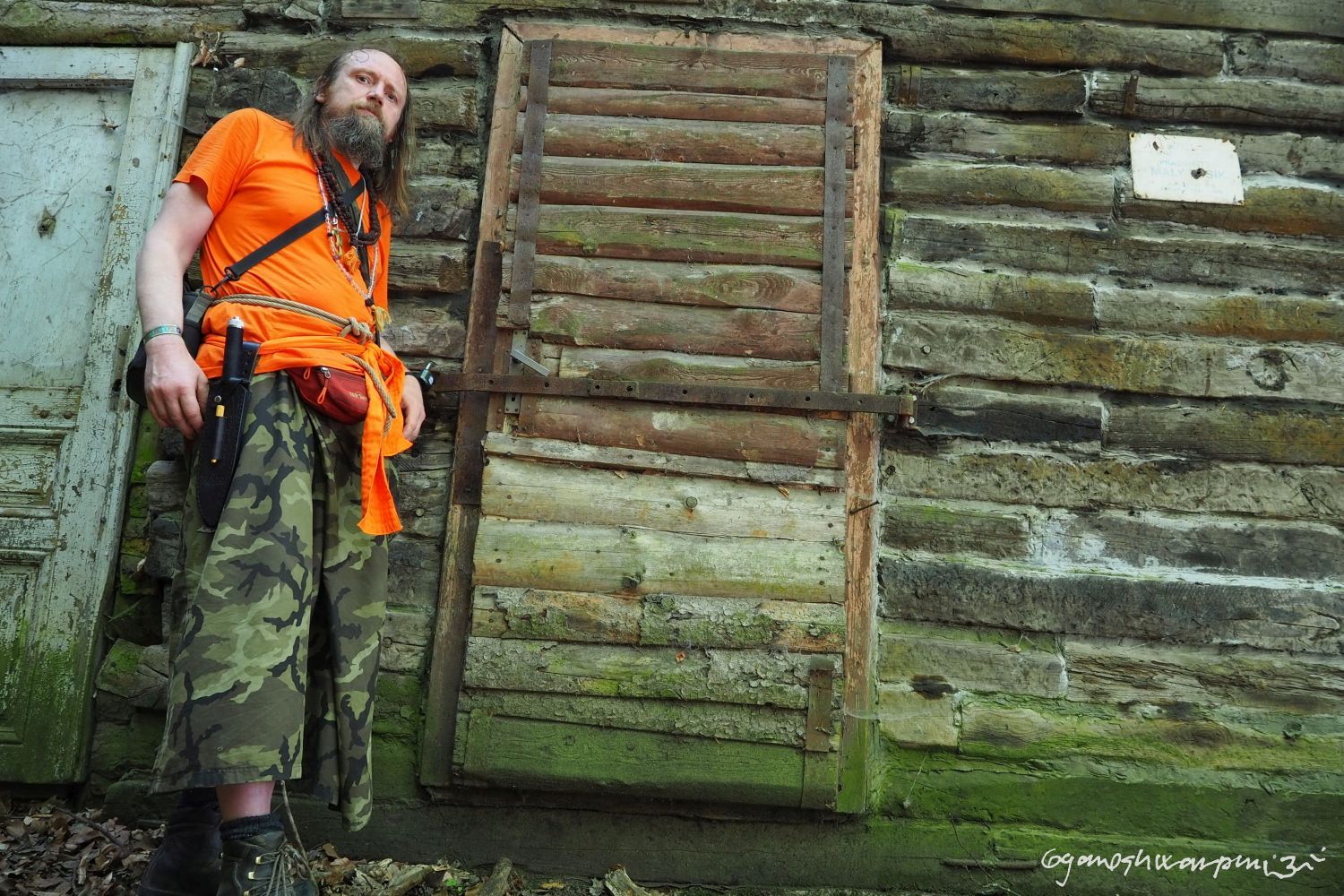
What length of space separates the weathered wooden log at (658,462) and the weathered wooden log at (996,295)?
745 millimetres

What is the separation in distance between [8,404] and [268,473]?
1.82 meters

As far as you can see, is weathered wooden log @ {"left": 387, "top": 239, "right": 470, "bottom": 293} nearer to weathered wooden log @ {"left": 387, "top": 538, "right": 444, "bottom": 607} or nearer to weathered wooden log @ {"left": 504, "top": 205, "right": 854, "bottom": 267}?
weathered wooden log @ {"left": 504, "top": 205, "right": 854, "bottom": 267}

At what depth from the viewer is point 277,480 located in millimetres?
2438

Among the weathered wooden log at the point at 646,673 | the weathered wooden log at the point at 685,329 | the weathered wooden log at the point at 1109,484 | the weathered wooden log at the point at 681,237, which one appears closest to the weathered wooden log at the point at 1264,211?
the weathered wooden log at the point at 1109,484

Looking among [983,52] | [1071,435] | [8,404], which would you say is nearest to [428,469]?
[8,404]

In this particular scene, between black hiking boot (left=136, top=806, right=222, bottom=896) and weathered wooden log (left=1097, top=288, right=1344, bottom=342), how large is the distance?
10.8 feet

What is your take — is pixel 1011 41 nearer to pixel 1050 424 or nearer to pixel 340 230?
pixel 1050 424

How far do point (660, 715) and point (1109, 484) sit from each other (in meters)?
1.77

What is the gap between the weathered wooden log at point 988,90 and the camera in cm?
370

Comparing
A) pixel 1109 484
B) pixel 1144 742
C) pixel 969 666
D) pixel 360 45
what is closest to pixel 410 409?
pixel 360 45

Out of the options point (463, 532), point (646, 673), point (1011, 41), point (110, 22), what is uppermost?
point (1011, 41)

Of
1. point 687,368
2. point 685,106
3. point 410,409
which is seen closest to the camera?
point 410,409

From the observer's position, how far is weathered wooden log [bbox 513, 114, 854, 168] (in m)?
3.54

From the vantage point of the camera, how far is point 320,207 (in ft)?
8.95
